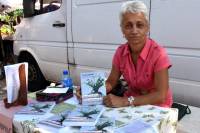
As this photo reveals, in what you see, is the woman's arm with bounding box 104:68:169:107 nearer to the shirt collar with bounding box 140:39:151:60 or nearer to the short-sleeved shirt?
the short-sleeved shirt

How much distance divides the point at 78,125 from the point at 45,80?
4097 mm

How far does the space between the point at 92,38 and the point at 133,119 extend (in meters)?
2.50

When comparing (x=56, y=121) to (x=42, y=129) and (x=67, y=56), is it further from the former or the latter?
(x=67, y=56)

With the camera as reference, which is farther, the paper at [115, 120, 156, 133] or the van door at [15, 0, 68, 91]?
the van door at [15, 0, 68, 91]

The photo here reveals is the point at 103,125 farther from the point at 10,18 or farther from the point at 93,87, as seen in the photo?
the point at 10,18

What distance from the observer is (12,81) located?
7.73ft

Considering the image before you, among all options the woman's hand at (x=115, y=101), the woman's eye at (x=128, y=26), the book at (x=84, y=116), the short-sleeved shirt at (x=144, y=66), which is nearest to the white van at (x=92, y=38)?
the short-sleeved shirt at (x=144, y=66)

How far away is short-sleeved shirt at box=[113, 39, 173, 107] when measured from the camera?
2.36 m

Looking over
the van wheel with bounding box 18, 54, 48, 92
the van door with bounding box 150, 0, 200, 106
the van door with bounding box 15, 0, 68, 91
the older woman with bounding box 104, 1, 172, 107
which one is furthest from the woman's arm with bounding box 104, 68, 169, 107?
the van wheel with bounding box 18, 54, 48, 92

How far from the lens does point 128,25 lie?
2.38 metres

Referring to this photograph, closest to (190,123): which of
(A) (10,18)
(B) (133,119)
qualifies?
(B) (133,119)

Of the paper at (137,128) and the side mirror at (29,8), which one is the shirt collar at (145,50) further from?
the side mirror at (29,8)

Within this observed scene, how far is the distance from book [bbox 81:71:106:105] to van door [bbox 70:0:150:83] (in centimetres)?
174

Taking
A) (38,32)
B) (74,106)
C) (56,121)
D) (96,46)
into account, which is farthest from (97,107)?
(38,32)
